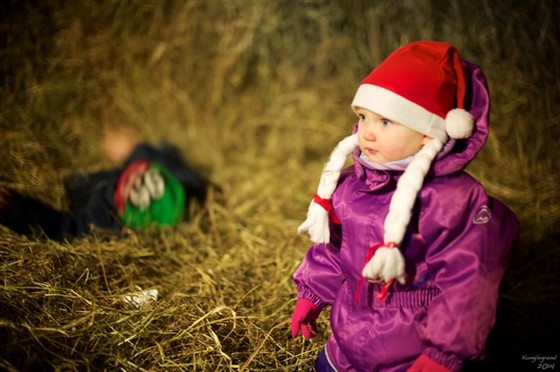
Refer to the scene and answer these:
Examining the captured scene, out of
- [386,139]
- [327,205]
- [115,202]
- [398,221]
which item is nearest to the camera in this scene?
[398,221]

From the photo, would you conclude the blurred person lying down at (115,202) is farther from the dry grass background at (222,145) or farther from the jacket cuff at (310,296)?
the jacket cuff at (310,296)

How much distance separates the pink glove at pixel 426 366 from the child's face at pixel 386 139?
0.57 meters

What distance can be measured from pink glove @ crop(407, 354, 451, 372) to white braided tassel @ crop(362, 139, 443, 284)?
23cm

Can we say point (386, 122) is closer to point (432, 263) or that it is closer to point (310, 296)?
point (432, 263)

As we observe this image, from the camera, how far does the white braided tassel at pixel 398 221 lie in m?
1.30

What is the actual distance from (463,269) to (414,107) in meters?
0.47

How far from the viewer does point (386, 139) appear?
1.41 meters

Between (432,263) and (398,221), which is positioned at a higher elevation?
(398,221)

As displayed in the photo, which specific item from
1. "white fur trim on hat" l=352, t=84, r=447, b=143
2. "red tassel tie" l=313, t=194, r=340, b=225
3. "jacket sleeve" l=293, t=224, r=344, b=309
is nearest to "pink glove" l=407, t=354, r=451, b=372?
"jacket sleeve" l=293, t=224, r=344, b=309

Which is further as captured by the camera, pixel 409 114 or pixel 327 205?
pixel 327 205

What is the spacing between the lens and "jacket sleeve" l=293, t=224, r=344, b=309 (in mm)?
1619

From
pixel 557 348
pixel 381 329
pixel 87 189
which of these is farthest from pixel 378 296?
pixel 87 189

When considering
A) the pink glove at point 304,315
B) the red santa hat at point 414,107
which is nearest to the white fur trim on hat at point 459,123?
the red santa hat at point 414,107

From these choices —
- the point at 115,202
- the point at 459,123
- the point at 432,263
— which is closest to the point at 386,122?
the point at 459,123
